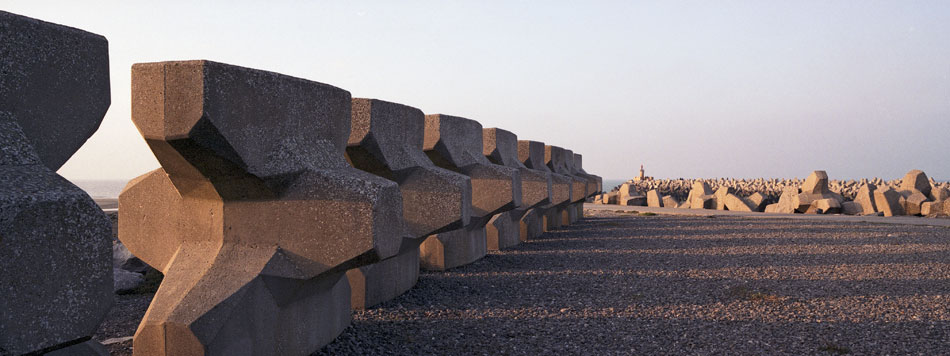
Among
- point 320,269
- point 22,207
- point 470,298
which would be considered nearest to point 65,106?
point 22,207

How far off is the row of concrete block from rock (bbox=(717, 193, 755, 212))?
18.7 metres

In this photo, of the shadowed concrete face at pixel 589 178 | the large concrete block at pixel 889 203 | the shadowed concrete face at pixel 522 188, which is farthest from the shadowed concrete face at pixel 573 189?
the large concrete block at pixel 889 203

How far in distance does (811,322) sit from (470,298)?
9.91 feet

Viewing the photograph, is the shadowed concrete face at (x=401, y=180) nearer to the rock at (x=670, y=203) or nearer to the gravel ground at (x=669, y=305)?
the gravel ground at (x=669, y=305)

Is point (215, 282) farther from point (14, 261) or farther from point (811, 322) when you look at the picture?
point (811, 322)

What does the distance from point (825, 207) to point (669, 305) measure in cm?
1556

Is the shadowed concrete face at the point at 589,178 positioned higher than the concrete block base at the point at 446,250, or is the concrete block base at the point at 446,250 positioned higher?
the shadowed concrete face at the point at 589,178

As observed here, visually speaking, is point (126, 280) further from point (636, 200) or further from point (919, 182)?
point (919, 182)

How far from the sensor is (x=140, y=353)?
11.1 ft

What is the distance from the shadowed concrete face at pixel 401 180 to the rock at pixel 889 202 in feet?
55.4

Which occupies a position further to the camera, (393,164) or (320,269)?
(393,164)

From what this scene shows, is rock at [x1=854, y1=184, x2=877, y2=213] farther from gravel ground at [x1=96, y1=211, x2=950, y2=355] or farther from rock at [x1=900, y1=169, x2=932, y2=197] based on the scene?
gravel ground at [x1=96, y1=211, x2=950, y2=355]

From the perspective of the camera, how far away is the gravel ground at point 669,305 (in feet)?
15.5

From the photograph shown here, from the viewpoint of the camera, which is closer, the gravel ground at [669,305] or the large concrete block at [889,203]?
the gravel ground at [669,305]
